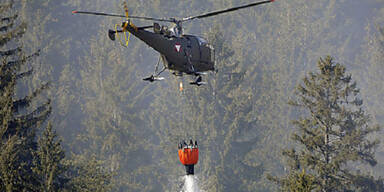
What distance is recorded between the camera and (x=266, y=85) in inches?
2195

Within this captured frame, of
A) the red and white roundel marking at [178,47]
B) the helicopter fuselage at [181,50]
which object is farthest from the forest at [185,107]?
the red and white roundel marking at [178,47]

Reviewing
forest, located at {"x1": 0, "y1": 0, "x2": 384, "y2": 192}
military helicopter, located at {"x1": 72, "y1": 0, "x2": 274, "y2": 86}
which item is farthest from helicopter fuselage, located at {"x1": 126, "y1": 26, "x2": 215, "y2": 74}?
forest, located at {"x1": 0, "y1": 0, "x2": 384, "y2": 192}

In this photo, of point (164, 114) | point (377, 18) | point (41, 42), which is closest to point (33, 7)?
point (41, 42)

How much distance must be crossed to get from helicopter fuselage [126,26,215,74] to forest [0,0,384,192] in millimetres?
6133

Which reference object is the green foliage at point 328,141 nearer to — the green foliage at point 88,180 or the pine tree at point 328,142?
the pine tree at point 328,142

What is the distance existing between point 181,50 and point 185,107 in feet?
102

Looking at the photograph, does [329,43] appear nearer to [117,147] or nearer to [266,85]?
[266,85]

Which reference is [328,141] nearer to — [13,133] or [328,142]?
[328,142]

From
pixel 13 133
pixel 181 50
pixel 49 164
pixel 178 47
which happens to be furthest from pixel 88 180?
pixel 178 47

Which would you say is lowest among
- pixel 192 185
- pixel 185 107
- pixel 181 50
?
pixel 192 185

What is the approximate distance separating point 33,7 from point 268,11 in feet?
131

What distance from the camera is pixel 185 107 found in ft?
160

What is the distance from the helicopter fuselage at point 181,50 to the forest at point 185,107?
6133mm

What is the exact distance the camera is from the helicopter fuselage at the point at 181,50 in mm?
16639
